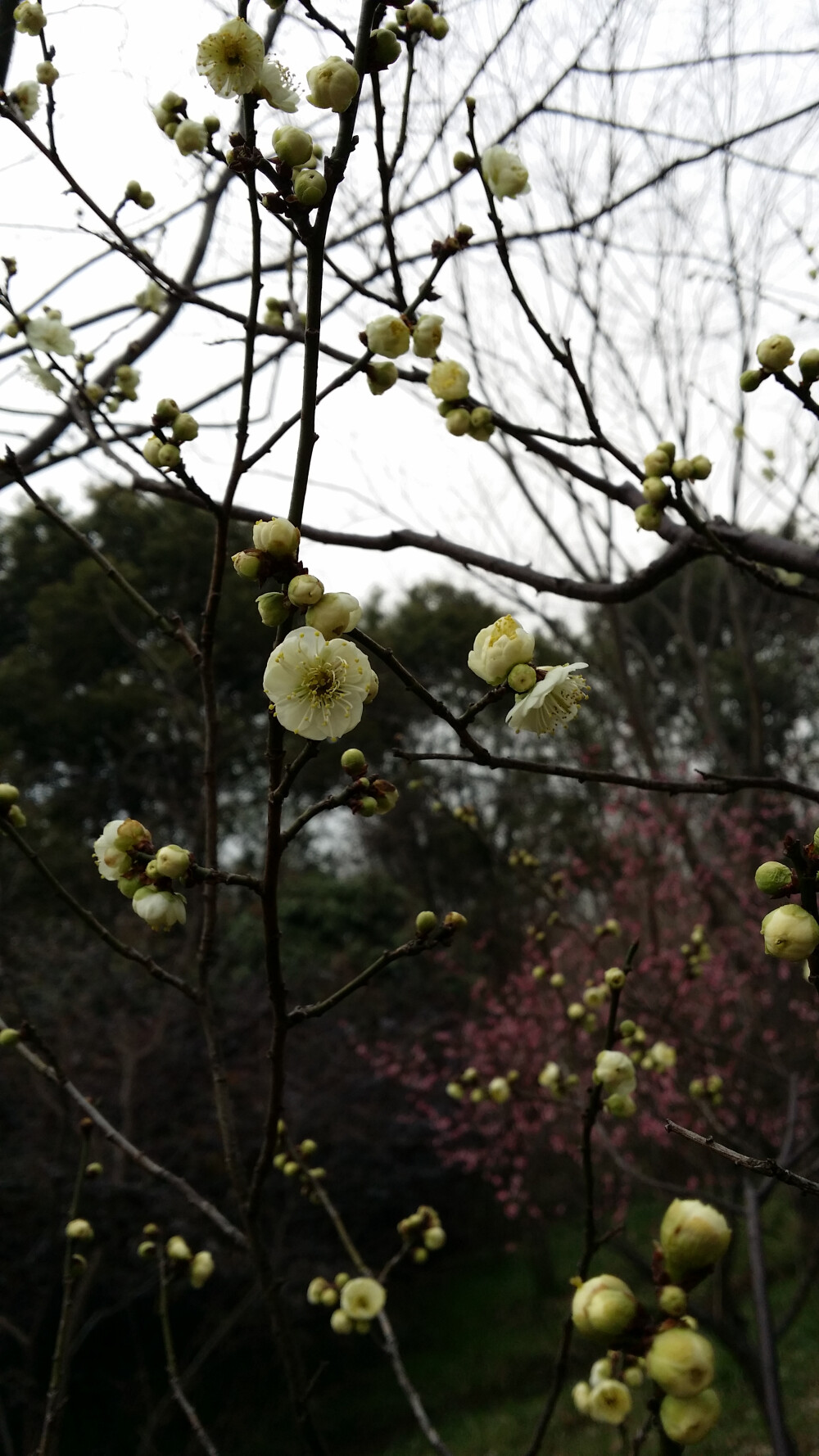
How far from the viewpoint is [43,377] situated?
1961mm

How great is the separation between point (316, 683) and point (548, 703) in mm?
295

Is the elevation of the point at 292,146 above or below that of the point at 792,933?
above

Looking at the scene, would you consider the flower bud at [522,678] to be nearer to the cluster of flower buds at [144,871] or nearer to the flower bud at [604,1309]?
the cluster of flower buds at [144,871]

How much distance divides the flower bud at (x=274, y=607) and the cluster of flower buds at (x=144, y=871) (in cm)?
28

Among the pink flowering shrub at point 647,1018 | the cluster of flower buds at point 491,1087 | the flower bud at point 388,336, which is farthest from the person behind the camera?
the pink flowering shrub at point 647,1018

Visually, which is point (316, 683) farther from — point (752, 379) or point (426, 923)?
point (752, 379)

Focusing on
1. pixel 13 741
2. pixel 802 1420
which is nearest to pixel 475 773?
pixel 13 741

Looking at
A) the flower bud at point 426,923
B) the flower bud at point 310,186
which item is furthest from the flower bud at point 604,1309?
the flower bud at point 310,186

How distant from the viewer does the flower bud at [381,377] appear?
3.93 ft

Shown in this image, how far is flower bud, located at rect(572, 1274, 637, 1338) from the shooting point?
0.64 meters

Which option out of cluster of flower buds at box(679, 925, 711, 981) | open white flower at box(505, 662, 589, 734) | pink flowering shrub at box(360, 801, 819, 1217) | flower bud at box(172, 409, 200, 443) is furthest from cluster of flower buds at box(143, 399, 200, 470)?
cluster of flower buds at box(679, 925, 711, 981)

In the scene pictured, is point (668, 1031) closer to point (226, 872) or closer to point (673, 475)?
point (673, 475)

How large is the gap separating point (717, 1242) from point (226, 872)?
552 millimetres

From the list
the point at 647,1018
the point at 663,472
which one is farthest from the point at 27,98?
the point at 647,1018
